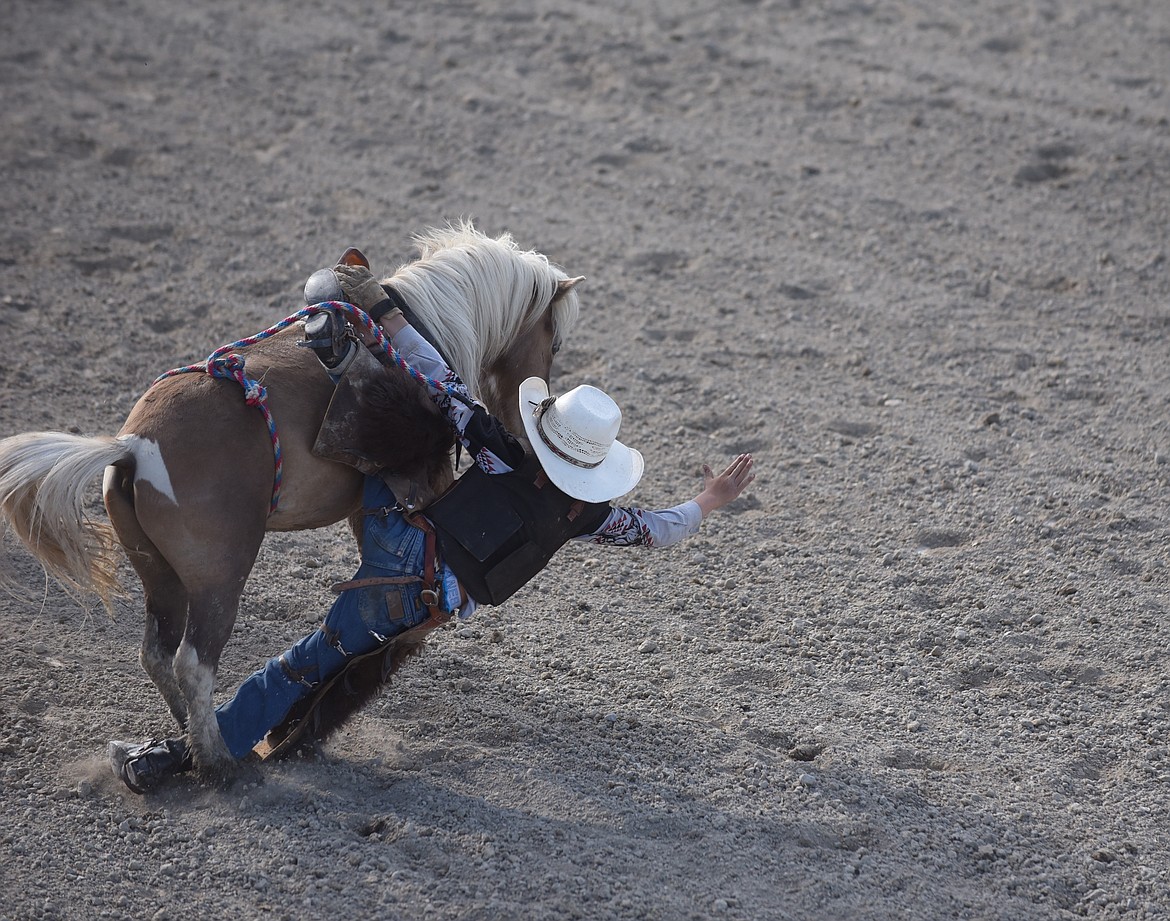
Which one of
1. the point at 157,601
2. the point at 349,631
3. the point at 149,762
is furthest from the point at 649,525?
the point at 149,762

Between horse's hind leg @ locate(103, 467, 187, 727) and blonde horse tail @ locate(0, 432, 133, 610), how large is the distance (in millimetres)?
95

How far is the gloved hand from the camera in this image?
130 inches

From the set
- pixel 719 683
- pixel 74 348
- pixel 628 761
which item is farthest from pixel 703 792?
pixel 74 348

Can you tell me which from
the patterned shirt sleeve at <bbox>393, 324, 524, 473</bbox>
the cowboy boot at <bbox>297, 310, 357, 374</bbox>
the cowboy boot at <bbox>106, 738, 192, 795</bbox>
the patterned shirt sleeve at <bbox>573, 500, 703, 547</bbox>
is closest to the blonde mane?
the patterned shirt sleeve at <bbox>393, 324, 524, 473</bbox>

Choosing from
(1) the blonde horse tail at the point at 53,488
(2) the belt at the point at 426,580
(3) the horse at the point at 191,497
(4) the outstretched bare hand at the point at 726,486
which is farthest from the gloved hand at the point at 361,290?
(4) the outstretched bare hand at the point at 726,486

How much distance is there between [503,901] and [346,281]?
68.7 inches

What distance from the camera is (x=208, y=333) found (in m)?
5.62

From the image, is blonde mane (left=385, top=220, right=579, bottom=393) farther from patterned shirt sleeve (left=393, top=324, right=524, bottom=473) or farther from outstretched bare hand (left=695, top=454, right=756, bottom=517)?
outstretched bare hand (left=695, top=454, right=756, bottom=517)

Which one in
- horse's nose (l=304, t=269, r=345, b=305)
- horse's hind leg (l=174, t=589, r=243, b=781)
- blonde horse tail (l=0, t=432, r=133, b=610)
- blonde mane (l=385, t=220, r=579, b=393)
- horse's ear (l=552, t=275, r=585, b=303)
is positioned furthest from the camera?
horse's ear (l=552, t=275, r=585, b=303)

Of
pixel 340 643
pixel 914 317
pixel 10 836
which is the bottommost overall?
pixel 10 836

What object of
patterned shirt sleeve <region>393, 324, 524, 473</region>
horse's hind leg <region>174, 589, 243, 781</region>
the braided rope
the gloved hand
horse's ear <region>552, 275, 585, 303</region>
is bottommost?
horse's hind leg <region>174, 589, 243, 781</region>

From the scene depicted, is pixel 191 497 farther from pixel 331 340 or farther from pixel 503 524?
pixel 503 524

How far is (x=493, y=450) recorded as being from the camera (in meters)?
3.19

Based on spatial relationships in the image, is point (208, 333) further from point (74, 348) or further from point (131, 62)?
point (131, 62)
